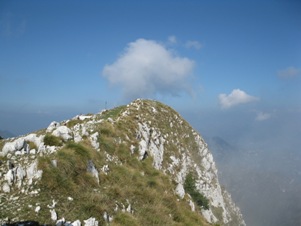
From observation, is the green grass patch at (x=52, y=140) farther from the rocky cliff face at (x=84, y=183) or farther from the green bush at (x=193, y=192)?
the green bush at (x=193, y=192)

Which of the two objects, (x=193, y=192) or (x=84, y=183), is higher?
(x=193, y=192)

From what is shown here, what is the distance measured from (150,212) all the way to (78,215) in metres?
5.63

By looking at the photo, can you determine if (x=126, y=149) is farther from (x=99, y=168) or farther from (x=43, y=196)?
(x=43, y=196)

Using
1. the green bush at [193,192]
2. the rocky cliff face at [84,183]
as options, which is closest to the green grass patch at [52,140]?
the rocky cliff face at [84,183]

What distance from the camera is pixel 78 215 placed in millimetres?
13531

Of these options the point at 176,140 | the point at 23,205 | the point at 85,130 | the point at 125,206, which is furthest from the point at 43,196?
the point at 176,140

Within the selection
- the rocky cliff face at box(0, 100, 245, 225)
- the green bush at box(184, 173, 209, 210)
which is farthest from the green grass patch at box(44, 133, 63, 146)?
the green bush at box(184, 173, 209, 210)

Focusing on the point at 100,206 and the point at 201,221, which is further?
the point at 201,221

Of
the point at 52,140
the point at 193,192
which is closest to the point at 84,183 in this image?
the point at 52,140

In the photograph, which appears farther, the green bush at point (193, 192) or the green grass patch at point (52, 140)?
the green bush at point (193, 192)

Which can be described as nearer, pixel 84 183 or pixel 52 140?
pixel 84 183

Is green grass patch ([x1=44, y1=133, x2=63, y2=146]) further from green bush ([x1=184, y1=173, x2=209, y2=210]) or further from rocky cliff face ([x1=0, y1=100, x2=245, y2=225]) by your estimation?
green bush ([x1=184, y1=173, x2=209, y2=210])

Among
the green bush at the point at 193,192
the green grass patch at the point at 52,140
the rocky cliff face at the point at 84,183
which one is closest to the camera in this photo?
the rocky cliff face at the point at 84,183

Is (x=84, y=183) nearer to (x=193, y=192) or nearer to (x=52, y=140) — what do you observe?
(x=52, y=140)
